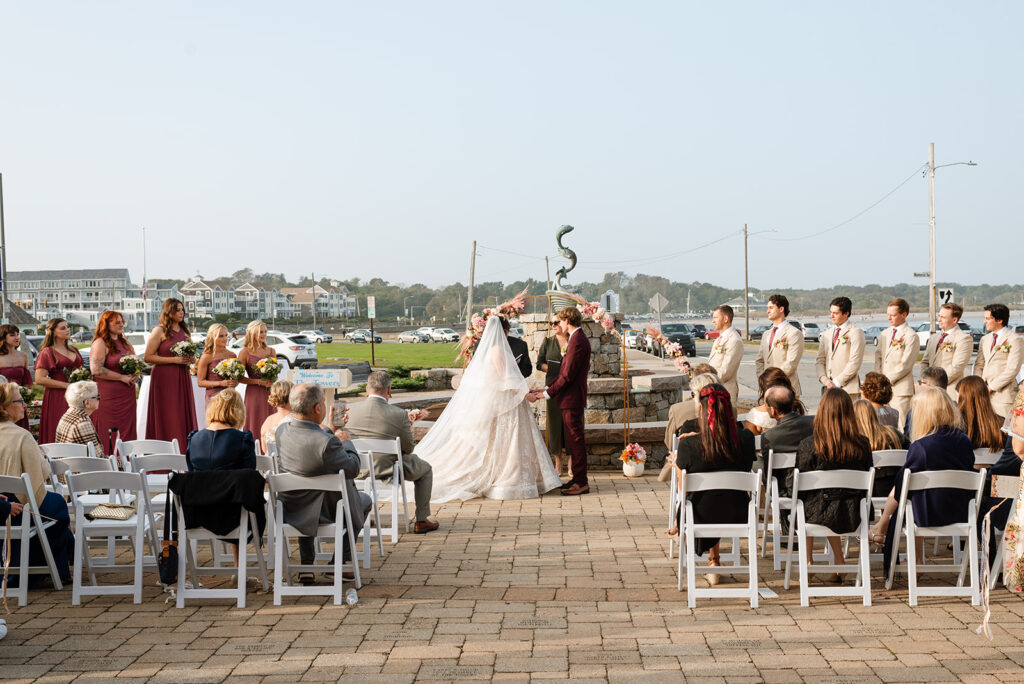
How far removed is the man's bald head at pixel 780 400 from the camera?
7.14 m

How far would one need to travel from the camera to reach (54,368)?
33.3 ft

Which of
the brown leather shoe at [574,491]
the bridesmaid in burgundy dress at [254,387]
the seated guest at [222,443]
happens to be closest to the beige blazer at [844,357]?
the brown leather shoe at [574,491]

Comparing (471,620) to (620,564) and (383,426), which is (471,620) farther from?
(383,426)

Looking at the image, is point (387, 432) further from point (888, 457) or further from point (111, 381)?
point (888, 457)

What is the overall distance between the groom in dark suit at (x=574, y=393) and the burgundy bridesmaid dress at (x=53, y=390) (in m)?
4.87

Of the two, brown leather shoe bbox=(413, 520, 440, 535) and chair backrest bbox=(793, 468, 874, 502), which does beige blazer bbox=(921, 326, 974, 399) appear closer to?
chair backrest bbox=(793, 468, 874, 502)

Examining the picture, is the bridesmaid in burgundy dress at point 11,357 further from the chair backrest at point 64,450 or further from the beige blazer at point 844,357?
the beige blazer at point 844,357

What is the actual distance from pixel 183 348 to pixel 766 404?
20.2ft

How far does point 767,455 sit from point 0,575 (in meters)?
5.38

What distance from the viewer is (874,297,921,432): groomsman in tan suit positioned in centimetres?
989

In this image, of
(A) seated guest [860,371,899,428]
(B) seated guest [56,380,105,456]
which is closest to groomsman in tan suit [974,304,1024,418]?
(A) seated guest [860,371,899,428]

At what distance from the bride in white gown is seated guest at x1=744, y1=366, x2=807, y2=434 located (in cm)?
250

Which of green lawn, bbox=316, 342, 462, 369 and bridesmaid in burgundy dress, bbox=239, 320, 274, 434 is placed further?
green lawn, bbox=316, 342, 462, 369

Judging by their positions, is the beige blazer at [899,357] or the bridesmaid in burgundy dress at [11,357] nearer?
the beige blazer at [899,357]
